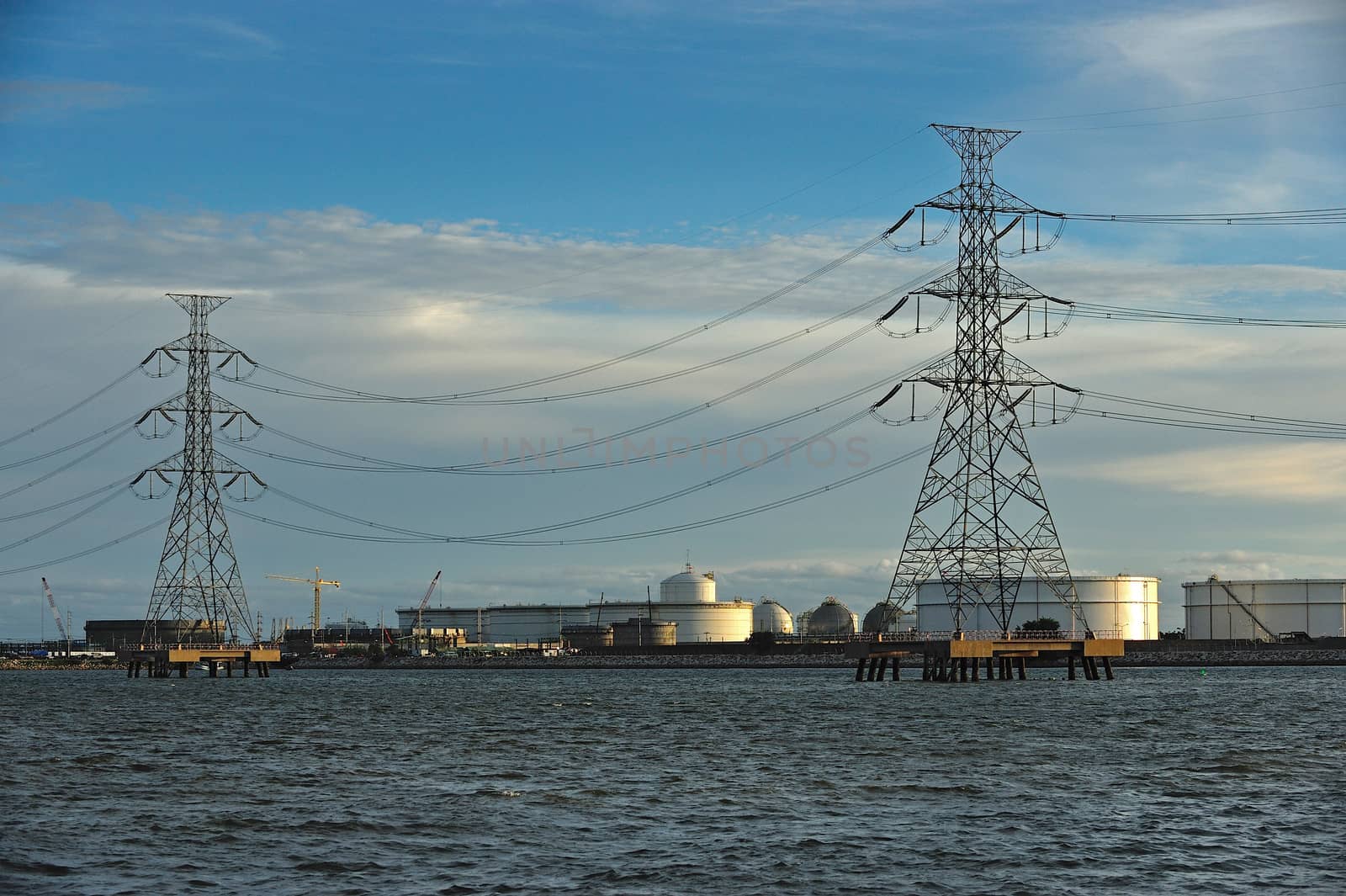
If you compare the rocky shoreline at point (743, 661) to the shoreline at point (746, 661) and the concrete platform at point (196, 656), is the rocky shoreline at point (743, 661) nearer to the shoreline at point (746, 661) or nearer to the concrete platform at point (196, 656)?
the shoreline at point (746, 661)

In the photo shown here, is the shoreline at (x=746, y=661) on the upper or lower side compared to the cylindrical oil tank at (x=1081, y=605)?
lower

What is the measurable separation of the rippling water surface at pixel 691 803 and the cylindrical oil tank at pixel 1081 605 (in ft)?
274

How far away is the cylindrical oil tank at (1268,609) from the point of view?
154 metres

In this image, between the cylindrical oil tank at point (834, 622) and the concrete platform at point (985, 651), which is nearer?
the concrete platform at point (985, 651)

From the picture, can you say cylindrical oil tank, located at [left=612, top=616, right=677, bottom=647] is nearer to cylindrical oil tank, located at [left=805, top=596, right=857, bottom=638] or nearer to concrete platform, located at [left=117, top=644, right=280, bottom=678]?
cylindrical oil tank, located at [left=805, top=596, right=857, bottom=638]

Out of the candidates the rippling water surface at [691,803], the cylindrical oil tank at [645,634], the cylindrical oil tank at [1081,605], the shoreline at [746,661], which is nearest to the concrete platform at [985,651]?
the rippling water surface at [691,803]

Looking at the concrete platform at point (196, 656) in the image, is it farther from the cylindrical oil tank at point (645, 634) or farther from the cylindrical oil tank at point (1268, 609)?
the cylindrical oil tank at point (1268, 609)

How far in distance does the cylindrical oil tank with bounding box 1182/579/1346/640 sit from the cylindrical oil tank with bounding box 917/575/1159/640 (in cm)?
1182

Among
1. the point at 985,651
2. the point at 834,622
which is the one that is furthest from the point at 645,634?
the point at 985,651

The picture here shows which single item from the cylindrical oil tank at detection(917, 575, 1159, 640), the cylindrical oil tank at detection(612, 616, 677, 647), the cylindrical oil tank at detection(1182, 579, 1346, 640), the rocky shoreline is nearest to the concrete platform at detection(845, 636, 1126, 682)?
the rocky shoreline

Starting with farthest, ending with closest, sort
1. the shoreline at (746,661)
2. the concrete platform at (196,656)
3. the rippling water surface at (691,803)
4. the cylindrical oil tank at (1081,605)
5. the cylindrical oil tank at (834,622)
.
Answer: the cylindrical oil tank at (834,622)
the cylindrical oil tank at (1081,605)
the shoreline at (746,661)
the concrete platform at (196,656)
the rippling water surface at (691,803)

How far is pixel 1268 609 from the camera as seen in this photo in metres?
157

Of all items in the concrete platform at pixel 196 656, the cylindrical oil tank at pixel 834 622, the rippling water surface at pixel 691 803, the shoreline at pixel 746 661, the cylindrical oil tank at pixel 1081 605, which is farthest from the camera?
the cylindrical oil tank at pixel 834 622

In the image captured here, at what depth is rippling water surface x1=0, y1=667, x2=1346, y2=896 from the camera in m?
24.8
